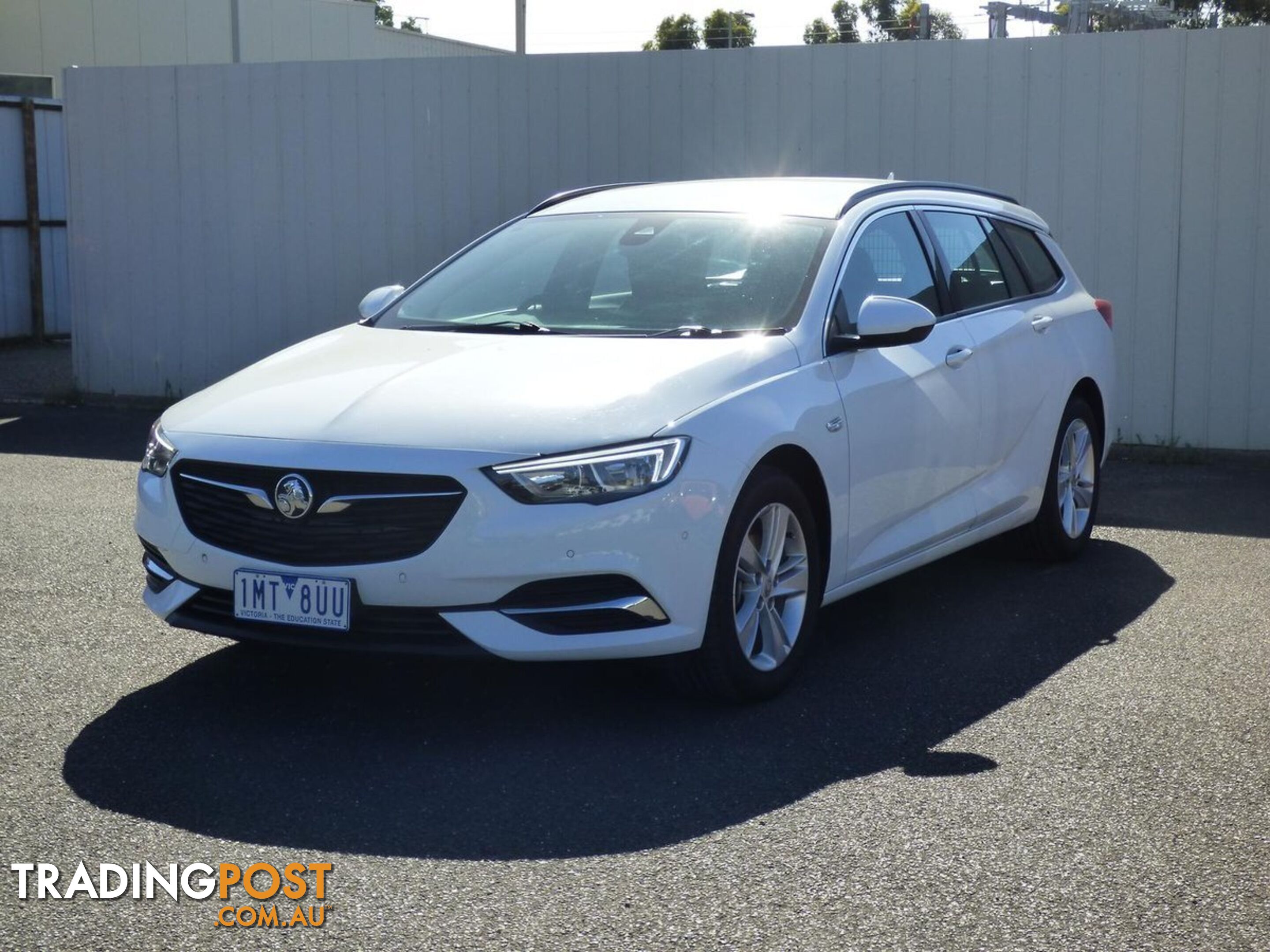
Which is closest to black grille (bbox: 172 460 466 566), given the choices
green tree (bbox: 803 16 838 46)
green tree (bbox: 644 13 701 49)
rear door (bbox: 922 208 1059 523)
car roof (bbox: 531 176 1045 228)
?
car roof (bbox: 531 176 1045 228)

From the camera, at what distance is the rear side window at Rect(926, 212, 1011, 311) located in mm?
6758

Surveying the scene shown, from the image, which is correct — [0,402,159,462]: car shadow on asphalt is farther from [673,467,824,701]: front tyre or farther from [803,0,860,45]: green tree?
[803,0,860,45]: green tree

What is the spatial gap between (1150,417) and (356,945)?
854 centimetres

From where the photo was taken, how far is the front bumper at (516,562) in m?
4.68

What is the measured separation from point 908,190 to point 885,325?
1.36 m

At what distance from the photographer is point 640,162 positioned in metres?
12.1

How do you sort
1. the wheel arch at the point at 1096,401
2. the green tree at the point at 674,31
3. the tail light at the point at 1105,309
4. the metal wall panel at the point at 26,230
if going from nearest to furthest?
the wheel arch at the point at 1096,401 → the tail light at the point at 1105,309 → the metal wall panel at the point at 26,230 → the green tree at the point at 674,31

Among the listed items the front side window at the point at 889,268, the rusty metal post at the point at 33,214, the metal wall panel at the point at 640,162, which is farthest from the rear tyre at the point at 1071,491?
the rusty metal post at the point at 33,214

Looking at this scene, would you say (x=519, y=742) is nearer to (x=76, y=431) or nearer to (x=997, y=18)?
(x=76, y=431)

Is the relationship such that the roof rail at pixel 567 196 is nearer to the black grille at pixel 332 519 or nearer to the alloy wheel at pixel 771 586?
the alloy wheel at pixel 771 586

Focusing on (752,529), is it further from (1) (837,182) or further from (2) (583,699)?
(1) (837,182)

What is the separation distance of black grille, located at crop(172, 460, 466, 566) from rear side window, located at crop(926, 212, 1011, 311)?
2737 millimetres

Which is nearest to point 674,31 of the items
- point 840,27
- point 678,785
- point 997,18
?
point 840,27

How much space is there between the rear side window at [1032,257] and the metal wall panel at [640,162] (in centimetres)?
337
